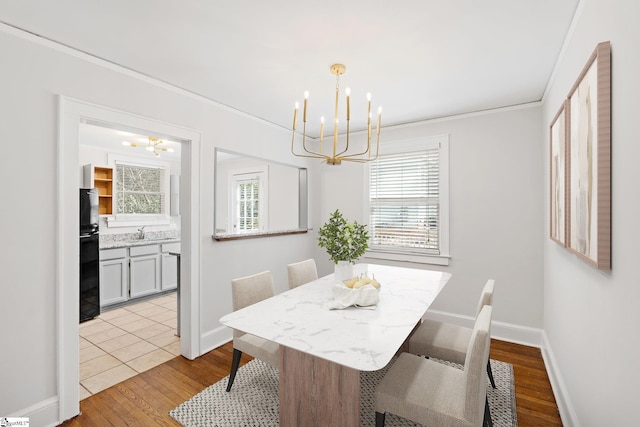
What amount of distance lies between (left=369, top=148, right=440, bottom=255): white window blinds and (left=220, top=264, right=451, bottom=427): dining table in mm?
1772

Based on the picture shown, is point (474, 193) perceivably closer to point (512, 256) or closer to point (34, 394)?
point (512, 256)

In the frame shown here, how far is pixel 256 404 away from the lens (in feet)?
6.86

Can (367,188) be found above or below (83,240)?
above

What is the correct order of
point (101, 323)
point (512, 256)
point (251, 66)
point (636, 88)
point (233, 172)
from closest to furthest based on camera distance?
point (636, 88), point (251, 66), point (512, 256), point (101, 323), point (233, 172)

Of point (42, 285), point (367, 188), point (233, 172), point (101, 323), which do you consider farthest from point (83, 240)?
point (367, 188)

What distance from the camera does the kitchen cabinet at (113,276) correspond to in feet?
13.6

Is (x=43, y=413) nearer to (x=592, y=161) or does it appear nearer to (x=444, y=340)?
(x=444, y=340)

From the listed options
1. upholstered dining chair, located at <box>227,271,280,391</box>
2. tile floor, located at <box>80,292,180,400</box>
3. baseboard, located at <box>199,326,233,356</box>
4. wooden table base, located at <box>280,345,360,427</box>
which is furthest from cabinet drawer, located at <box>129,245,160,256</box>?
wooden table base, located at <box>280,345,360,427</box>

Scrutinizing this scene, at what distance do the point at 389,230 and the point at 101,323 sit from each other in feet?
12.1

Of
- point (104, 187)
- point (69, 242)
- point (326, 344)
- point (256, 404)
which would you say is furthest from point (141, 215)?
point (326, 344)

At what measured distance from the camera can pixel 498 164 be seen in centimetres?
313

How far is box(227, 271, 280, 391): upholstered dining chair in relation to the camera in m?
1.95

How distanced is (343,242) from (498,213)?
1.95m

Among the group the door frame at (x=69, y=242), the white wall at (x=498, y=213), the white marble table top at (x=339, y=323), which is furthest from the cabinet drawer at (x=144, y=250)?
the white wall at (x=498, y=213)
